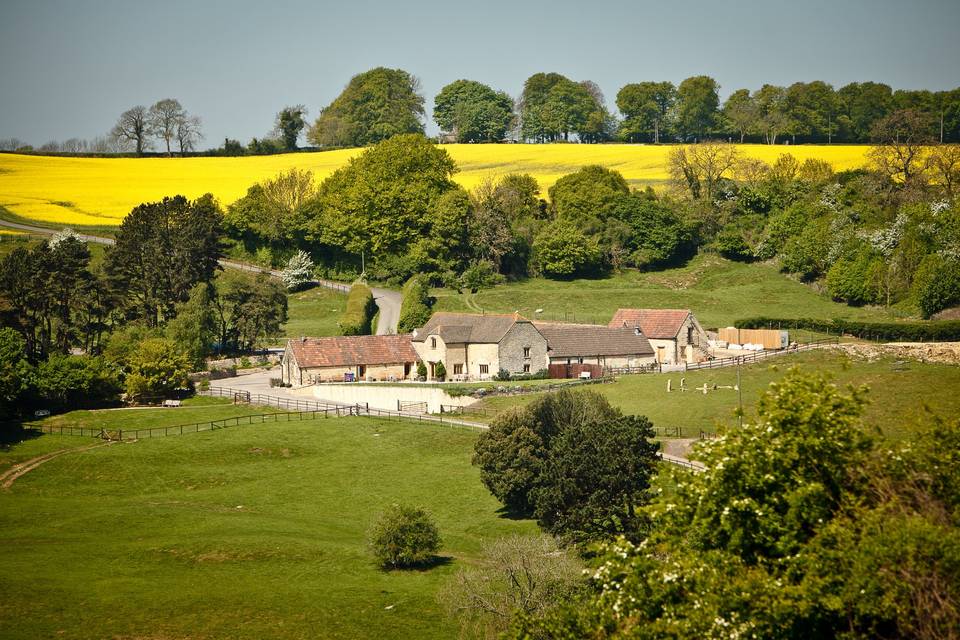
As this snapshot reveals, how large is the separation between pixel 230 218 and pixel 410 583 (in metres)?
82.2

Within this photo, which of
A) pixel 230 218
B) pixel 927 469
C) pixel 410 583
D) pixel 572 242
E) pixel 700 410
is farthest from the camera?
pixel 230 218

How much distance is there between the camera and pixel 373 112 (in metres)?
164

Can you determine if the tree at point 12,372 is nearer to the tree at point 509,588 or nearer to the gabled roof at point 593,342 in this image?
the gabled roof at point 593,342

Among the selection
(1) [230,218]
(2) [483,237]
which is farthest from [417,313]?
(1) [230,218]

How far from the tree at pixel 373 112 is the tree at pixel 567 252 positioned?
61.3 metres

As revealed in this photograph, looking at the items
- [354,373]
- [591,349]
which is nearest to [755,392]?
[591,349]

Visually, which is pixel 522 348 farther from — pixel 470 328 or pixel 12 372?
pixel 12 372

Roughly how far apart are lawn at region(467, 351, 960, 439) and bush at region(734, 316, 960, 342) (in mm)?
6992

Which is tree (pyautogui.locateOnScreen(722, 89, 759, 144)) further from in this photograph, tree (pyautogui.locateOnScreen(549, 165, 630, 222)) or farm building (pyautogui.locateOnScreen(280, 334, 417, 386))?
farm building (pyautogui.locateOnScreen(280, 334, 417, 386))

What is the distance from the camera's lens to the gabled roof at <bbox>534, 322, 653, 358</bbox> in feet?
246

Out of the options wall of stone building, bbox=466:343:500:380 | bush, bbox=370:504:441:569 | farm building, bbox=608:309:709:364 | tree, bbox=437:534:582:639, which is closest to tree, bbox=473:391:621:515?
bush, bbox=370:504:441:569

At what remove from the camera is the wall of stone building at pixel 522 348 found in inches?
2936

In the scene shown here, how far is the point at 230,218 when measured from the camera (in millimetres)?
114562

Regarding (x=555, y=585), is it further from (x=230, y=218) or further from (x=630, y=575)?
(x=230, y=218)
